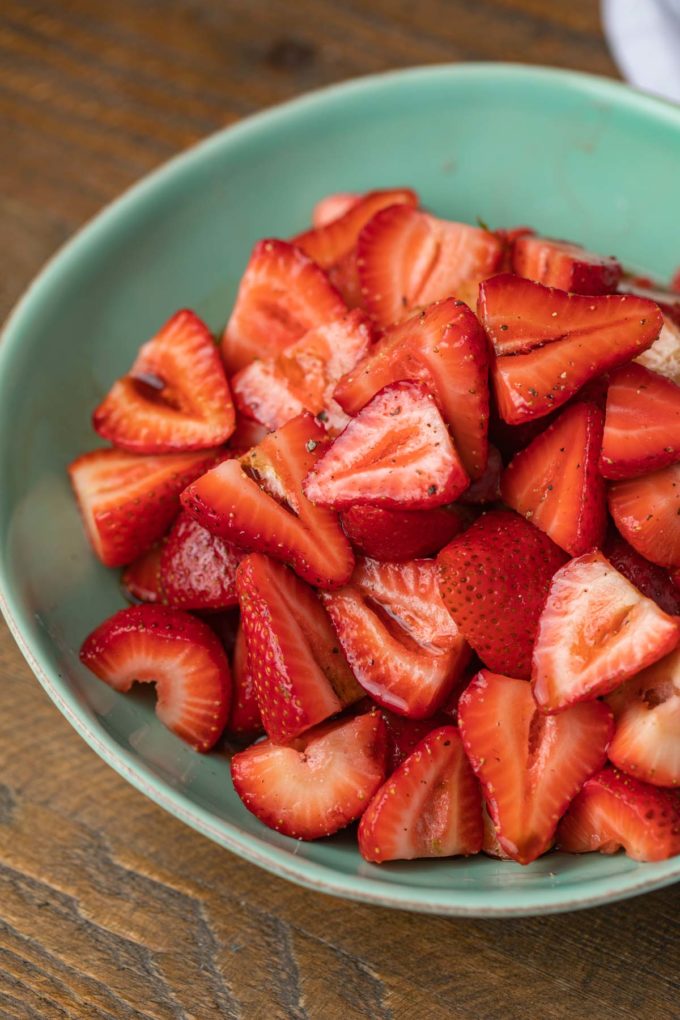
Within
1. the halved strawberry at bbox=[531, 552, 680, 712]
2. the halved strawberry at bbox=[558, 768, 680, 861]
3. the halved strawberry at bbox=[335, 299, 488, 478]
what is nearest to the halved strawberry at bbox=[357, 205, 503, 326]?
the halved strawberry at bbox=[335, 299, 488, 478]

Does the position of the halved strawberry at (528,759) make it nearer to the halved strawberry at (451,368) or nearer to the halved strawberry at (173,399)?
the halved strawberry at (451,368)

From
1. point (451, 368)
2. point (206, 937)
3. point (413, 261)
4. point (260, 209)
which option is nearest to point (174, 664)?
point (206, 937)

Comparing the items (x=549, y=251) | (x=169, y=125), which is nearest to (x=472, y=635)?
(x=549, y=251)

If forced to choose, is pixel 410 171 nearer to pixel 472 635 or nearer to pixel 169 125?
pixel 169 125

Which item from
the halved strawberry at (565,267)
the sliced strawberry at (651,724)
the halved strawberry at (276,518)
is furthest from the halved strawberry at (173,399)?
the sliced strawberry at (651,724)

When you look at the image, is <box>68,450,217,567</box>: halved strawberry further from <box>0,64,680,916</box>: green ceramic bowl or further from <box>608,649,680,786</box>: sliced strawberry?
<box>608,649,680,786</box>: sliced strawberry

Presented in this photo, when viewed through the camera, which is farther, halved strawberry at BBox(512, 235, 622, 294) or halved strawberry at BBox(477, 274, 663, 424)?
halved strawberry at BBox(512, 235, 622, 294)
